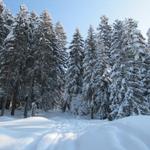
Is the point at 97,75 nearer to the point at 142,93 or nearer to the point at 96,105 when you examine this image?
the point at 96,105

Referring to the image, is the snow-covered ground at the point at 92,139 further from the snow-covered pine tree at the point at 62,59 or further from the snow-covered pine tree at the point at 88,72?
the snow-covered pine tree at the point at 62,59

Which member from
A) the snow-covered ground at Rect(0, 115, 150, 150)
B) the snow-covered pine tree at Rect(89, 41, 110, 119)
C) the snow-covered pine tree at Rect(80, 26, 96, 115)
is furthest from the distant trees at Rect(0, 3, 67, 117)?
the snow-covered ground at Rect(0, 115, 150, 150)

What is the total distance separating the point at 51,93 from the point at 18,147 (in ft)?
105

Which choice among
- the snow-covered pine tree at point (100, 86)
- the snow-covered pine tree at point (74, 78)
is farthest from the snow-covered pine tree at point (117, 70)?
the snow-covered pine tree at point (74, 78)

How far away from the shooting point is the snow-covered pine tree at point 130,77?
3044 centimetres

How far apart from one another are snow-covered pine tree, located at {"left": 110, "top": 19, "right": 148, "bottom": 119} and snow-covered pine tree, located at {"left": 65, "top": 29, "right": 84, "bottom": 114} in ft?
39.2

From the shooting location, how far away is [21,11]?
41.2 metres

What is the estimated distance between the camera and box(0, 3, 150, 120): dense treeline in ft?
108

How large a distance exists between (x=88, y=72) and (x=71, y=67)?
4881mm

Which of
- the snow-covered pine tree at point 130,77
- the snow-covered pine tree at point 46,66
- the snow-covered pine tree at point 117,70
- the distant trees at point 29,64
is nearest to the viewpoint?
the snow-covered pine tree at point 130,77

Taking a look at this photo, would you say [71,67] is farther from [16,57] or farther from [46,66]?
[16,57]

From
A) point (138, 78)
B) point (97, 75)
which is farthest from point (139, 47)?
point (97, 75)

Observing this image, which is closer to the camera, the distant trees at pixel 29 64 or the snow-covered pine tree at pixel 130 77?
the snow-covered pine tree at pixel 130 77

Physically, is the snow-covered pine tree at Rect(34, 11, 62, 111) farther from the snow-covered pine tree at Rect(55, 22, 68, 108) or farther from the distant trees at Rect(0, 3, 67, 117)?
the snow-covered pine tree at Rect(55, 22, 68, 108)
